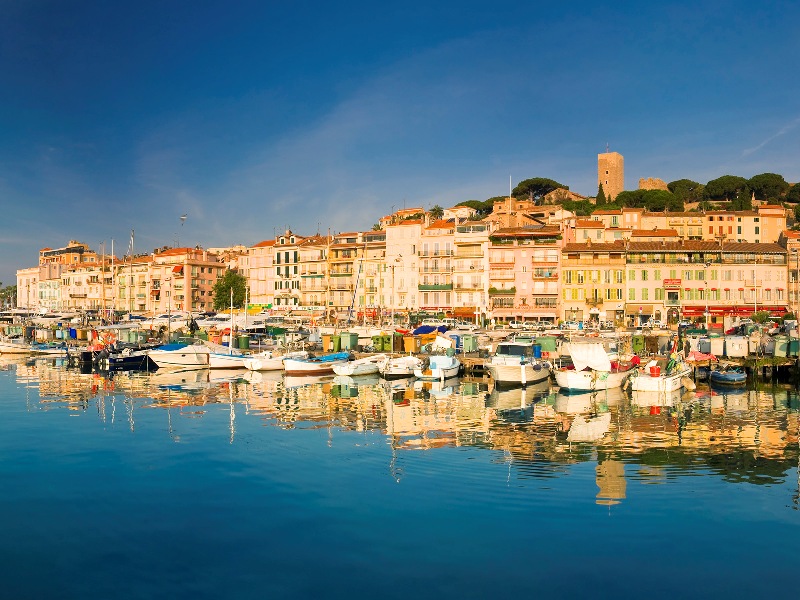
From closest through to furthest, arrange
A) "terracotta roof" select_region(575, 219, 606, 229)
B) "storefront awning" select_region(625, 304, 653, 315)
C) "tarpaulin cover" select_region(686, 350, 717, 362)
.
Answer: "tarpaulin cover" select_region(686, 350, 717, 362) < "storefront awning" select_region(625, 304, 653, 315) < "terracotta roof" select_region(575, 219, 606, 229)

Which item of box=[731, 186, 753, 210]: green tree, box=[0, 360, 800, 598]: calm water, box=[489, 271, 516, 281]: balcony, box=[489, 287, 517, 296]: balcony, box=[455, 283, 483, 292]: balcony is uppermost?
box=[731, 186, 753, 210]: green tree

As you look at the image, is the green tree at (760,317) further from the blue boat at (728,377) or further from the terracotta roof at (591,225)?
the blue boat at (728,377)

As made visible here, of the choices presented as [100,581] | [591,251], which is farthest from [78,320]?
[100,581]

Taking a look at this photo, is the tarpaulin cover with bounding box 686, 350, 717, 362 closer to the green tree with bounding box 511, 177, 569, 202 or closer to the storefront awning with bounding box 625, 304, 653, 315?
the storefront awning with bounding box 625, 304, 653, 315

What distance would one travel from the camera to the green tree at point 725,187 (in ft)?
504

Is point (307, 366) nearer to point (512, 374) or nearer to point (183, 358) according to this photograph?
point (183, 358)

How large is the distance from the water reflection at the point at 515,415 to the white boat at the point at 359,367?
80cm

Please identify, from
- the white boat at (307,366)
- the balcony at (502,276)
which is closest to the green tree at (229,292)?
the balcony at (502,276)

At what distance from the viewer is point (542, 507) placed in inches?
722

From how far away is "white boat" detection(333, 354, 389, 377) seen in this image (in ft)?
164

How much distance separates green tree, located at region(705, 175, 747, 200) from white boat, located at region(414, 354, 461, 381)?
12561 cm

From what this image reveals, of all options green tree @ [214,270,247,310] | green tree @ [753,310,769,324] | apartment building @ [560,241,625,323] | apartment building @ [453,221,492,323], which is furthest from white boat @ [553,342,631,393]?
green tree @ [214,270,247,310]

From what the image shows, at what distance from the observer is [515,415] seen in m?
33.2

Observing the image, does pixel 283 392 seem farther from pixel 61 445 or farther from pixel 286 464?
pixel 286 464
